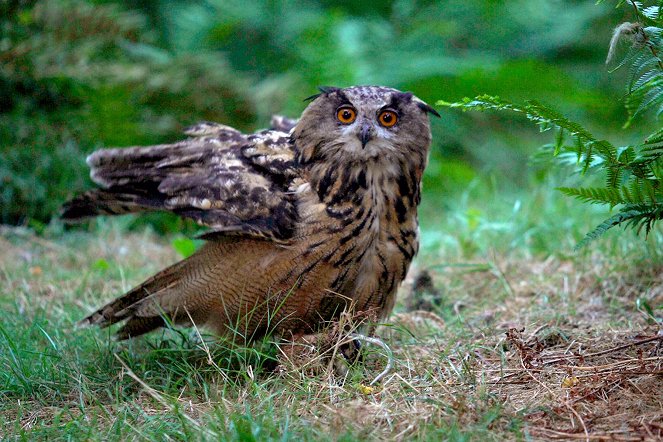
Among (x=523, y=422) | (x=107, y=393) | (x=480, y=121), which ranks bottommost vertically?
(x=107, y=393)

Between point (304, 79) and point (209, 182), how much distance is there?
457 cm

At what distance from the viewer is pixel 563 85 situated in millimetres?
7762

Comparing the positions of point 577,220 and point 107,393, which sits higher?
point 577,220

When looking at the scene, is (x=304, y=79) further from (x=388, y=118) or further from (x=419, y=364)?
(x=419, y=364)

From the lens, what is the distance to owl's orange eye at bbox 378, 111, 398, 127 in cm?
339

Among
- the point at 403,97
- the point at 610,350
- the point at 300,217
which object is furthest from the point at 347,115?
the point at 610,350

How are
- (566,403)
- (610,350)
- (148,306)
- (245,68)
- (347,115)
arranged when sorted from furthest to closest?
(245,68) < (148,306) < (347,115) < (610,350) < (566,403)

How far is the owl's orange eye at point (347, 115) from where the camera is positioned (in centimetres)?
340

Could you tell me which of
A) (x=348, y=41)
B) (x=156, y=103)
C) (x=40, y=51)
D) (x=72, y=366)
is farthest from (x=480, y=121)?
(x=72, y=366)

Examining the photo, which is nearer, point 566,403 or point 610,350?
point 566,403

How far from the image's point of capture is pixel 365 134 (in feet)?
10.8

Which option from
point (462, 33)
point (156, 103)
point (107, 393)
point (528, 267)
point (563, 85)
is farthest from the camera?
point (462, 33)

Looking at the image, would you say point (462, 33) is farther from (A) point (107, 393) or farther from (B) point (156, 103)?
(A) point (107, 393)

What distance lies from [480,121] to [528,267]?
4.51 m
